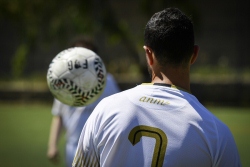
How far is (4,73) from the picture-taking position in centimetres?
2359

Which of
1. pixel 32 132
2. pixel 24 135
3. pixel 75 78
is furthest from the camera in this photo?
pixel 32 132

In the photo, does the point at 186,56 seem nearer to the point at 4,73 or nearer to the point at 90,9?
the point at 90,9

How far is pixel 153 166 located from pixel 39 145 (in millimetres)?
9348

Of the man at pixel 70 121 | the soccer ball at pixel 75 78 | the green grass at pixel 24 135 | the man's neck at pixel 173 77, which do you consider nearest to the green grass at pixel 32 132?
the green grass at pixel 24 135

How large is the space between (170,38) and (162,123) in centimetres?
42

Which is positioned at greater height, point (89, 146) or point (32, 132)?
point (89, 146)

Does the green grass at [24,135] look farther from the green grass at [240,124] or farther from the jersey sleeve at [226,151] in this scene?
the jersey sleeve at [226,151]

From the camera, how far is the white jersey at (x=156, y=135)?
2.73 metres

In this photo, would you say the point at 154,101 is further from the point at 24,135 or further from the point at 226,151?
the point at 24,135

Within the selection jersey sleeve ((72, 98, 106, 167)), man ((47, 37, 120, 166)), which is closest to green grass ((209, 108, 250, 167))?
man ((47, 37, 120, 166))

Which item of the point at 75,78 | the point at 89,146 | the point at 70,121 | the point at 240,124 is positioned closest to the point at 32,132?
the point at 240,124

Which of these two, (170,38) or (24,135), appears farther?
(24,135)

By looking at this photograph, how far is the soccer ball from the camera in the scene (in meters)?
4.45

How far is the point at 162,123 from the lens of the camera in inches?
109
